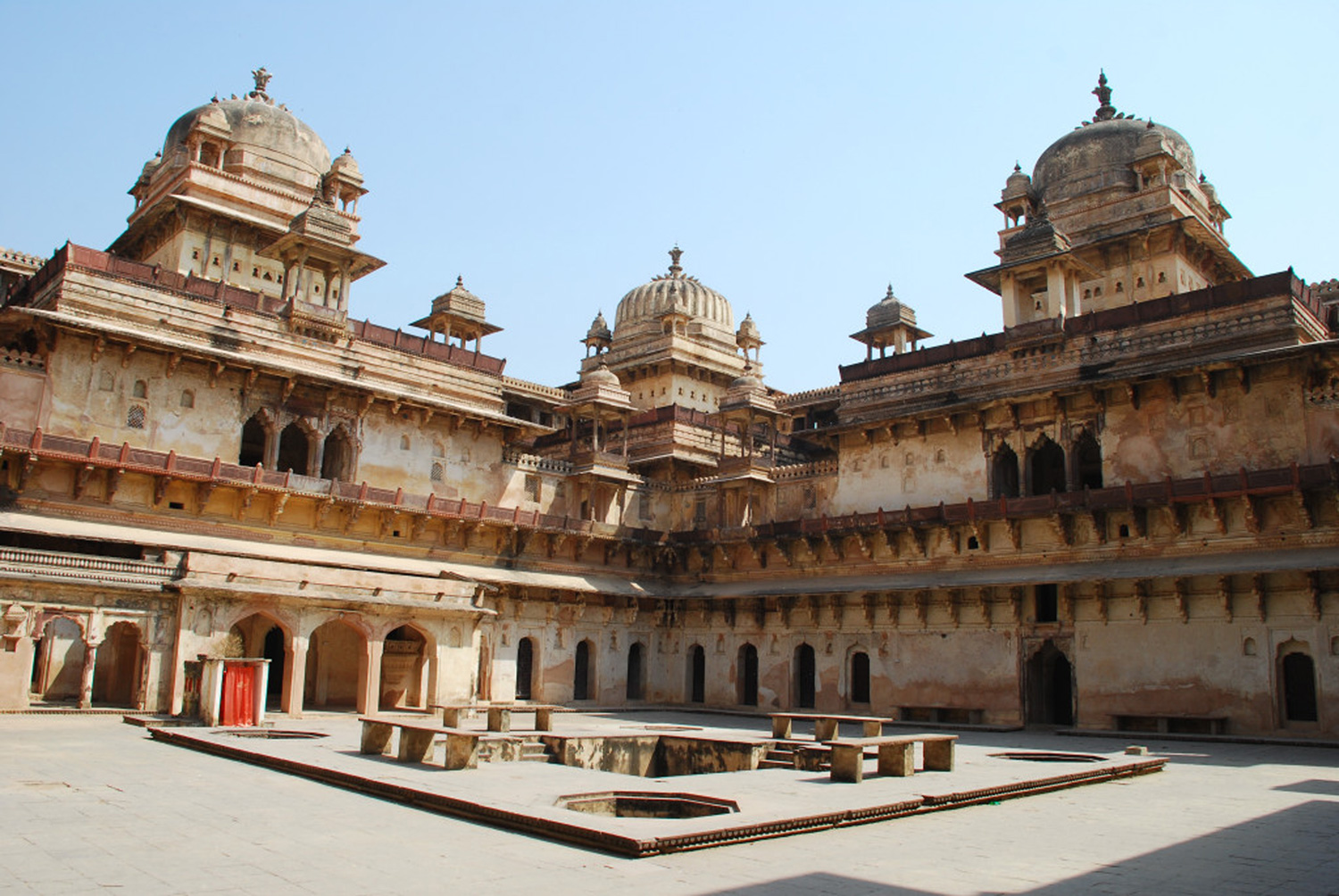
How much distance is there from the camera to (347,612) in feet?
78.4

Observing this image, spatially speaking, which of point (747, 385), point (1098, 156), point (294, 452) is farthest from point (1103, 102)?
point (294, 452)

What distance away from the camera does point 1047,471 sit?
94.1 feet

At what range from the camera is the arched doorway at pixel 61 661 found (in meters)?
24.2

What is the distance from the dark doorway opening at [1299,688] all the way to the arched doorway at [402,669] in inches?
738

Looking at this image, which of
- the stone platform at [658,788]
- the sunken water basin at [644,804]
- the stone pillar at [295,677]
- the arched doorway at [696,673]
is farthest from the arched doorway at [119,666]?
the sunken water basin at [644,804]

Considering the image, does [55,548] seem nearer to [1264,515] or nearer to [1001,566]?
[1001,566]

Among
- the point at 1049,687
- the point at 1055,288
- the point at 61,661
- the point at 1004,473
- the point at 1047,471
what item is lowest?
the point at 1049,687

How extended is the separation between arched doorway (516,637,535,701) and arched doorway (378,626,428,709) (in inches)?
164

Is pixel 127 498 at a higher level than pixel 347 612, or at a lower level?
higher

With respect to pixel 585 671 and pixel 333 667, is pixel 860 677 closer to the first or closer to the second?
pixel 585 671

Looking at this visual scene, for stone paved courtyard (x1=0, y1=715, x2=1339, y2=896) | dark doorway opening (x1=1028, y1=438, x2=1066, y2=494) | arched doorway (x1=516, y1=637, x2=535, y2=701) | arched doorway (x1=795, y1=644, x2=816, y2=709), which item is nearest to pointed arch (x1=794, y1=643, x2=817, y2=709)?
arched doorway (x1=795, y1=644, x2=816, y2=709)

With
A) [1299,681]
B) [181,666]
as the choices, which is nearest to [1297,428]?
[1299,681]

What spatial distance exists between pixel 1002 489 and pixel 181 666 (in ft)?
63.7

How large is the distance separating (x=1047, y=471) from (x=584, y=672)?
14140 millimetres
